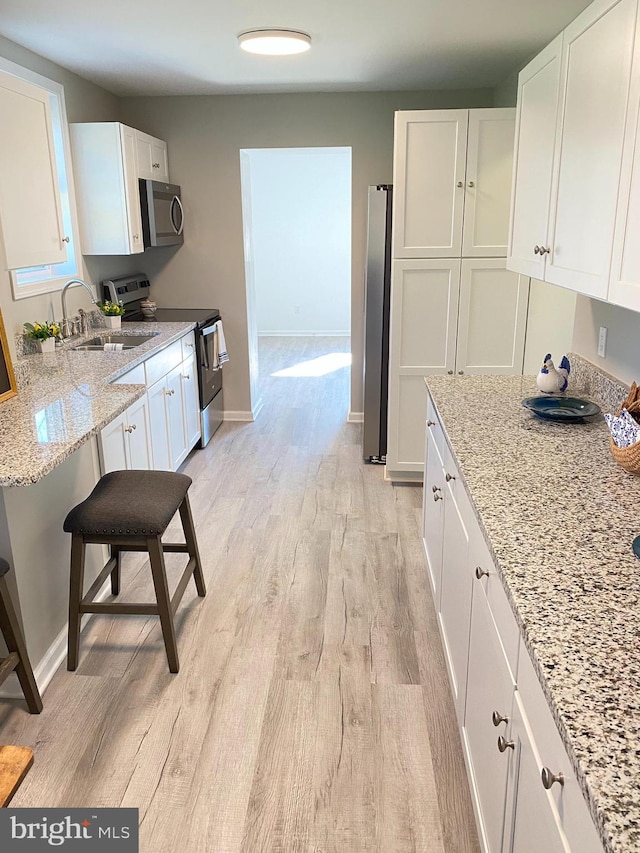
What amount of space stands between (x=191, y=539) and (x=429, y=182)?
2.37 metres

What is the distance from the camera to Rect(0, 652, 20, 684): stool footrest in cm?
203

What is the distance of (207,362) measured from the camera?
4844 millimetres

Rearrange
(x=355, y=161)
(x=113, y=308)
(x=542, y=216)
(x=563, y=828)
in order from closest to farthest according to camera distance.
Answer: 1. (x=563, y=828)
2. (x=542, y=216)
3. (x=113, y=308)
4. (x=355, y=161)

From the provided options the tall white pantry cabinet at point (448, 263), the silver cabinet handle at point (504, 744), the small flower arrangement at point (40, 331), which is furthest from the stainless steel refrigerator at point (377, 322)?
the silver cabinet handle at point (504, 744)

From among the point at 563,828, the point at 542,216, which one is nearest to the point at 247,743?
the point at 563,828

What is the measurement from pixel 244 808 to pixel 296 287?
8.02m

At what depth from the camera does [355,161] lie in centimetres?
485

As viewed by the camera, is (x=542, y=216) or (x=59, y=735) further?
(x=542, y=216)

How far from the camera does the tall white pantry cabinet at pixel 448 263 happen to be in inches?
143

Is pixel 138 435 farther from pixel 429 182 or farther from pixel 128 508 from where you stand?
pixel 429 182

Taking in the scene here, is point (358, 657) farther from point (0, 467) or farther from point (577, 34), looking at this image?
point (577, 34)

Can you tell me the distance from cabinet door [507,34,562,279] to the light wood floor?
153 centimetres

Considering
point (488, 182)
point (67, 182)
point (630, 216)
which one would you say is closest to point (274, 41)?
point (488, 182)

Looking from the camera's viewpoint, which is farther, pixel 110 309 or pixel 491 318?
pixel 110 309
